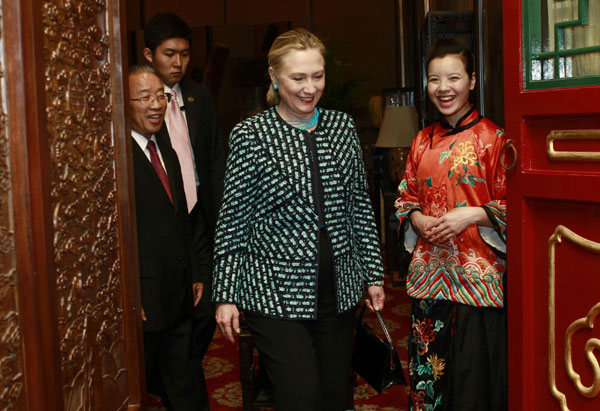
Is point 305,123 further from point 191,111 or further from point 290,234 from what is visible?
point 191,111

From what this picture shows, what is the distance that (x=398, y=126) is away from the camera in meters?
5.65

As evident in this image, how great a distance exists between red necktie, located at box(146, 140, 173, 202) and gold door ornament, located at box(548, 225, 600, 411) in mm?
1366

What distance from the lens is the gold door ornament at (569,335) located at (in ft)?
6.01

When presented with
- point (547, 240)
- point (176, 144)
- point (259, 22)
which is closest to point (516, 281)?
point (547, 240)

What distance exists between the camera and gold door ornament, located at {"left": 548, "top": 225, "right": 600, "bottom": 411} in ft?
6.01

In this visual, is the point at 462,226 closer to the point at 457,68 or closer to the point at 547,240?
the point at 547,240

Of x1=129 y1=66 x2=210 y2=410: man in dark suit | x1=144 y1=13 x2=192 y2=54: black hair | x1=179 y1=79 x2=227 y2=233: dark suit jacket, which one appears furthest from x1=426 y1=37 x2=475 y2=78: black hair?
x1=144 y1=13 x2=192 y2=54: black hair

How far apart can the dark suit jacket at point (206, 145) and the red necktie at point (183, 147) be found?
0.03m

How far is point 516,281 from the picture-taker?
81.8 inches

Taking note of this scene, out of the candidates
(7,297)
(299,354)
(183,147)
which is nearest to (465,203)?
(299,354)

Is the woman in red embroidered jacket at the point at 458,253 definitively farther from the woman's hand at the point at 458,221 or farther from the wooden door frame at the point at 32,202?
the wooden door frame at the point at 32,202

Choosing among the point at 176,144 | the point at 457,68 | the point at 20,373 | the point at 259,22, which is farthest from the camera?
the point at 259,22

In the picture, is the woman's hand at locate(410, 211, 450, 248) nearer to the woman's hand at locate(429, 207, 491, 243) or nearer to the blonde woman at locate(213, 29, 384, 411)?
the woman's hand at locate(429, 207, 491, 243)

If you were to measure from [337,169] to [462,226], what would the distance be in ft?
1.49
